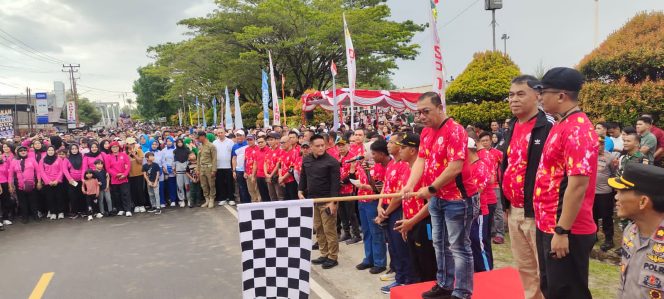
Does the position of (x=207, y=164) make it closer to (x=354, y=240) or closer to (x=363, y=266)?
(x=354, y=240)

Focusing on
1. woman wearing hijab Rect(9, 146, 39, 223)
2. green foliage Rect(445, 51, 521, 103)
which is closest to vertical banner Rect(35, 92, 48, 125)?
woman wearing hijab Rect(9, 146, 39, 223)

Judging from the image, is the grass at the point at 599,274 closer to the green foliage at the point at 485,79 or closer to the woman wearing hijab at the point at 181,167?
the green foliage at the point at 485,79

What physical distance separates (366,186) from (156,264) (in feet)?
11.6

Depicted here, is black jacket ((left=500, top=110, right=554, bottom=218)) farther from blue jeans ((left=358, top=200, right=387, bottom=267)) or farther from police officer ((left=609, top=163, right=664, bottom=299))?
blue jeans ((left=358, top=200, right=387, bottom=267))

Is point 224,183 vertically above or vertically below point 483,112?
below

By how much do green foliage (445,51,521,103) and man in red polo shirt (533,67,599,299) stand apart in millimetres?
9354

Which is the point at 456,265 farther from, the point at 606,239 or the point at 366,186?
the point at 606,239

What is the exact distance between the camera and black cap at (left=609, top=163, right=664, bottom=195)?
2.09 meters

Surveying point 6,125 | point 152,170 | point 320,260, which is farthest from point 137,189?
point 6,125

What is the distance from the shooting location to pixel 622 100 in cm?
945

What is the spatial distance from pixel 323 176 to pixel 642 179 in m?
4.07

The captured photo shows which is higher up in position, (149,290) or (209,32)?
(209,32)

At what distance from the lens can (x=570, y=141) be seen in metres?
2.66

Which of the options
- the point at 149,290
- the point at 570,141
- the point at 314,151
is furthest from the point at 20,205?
the point at 570,141
